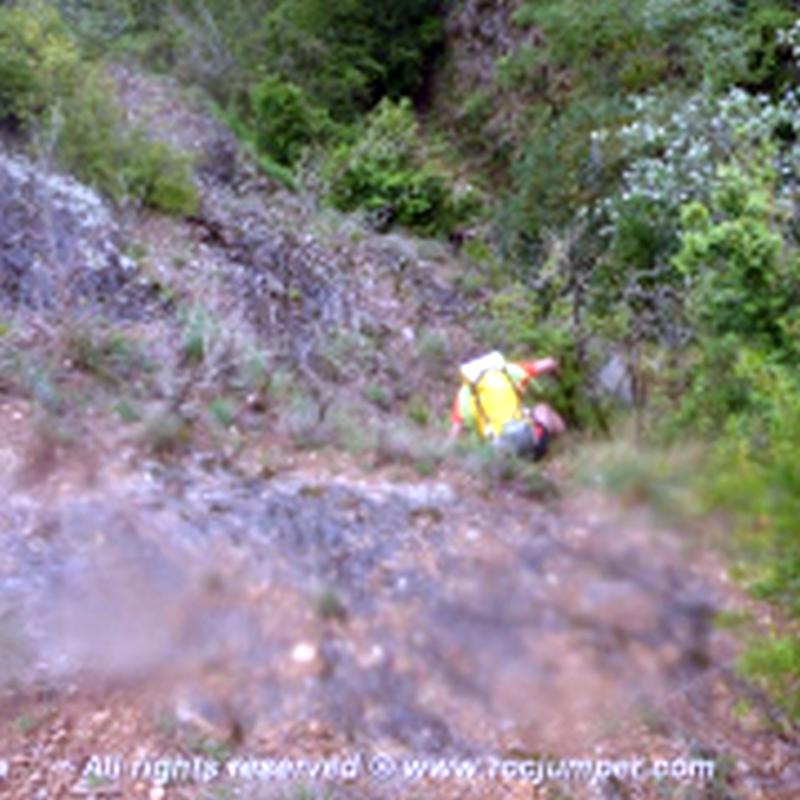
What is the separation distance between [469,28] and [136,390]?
11.0 m

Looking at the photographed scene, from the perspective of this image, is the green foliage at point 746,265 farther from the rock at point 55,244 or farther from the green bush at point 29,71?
the green bush at point 29,71

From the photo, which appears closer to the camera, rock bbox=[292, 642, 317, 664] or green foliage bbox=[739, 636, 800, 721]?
green foliage bbox=[739, 636, 800, 721]

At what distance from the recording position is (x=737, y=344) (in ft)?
16.8

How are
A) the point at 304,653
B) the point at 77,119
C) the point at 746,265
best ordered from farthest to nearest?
the point at 77,119
the point at 746,265
the point at 304,653

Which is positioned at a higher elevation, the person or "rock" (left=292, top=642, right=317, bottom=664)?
"rock" (left=292, top=642, right=317, bottom=664)

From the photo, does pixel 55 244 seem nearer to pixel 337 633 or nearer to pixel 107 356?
pixel 107 356

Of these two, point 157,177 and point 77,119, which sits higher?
point 77,119

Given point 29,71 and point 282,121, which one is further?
point 282,121

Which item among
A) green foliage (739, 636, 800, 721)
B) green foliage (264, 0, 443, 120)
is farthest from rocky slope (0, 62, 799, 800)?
green foliage (264, 0, 443, 120)

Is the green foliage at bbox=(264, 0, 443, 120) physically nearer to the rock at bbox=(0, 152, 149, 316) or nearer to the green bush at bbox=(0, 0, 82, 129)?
the green bush at bbox=(0, 0, 82, 129)

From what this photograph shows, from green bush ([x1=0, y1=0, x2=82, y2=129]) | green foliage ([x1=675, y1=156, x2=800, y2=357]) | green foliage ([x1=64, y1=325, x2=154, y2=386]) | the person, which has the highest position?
green bush ([x1=0, y1=0, x2=82, y2=129])

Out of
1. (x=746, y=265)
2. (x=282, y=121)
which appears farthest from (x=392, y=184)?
(x=746, y=265)

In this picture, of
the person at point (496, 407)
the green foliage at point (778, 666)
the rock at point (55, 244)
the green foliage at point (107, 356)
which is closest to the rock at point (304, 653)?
the green foliage at point (778, 666)

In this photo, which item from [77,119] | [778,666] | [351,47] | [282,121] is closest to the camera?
[778,666]
